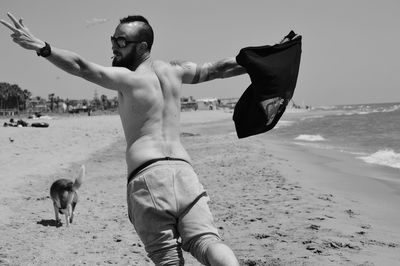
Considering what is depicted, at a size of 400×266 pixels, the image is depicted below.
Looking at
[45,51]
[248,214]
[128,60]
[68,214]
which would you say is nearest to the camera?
[45,51]

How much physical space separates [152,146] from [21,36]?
3.27ft

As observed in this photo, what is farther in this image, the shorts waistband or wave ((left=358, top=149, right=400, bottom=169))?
wave ((left=358, top=149, right=400, bottom=169))

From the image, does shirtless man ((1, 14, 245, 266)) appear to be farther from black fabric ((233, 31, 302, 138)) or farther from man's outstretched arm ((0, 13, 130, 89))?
black fabric ((233, 31, 302, 138))

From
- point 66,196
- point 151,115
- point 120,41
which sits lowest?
point 66,196

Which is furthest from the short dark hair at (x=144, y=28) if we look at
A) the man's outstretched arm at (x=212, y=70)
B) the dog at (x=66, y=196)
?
the dog at (x=66, y=196)

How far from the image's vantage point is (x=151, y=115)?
9.51ft

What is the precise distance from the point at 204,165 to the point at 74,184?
707 cm

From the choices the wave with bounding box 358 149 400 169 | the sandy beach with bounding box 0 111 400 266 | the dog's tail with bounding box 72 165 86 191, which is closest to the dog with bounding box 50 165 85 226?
the dog's tail with bounding box 72 165 86 191

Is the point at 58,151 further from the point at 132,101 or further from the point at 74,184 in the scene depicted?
the point at 132,101

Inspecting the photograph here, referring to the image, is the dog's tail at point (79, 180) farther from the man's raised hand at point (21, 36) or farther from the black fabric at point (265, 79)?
the man's raised hand at point (21, 36)

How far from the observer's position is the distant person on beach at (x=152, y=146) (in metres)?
2.68

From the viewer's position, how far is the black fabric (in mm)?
3104

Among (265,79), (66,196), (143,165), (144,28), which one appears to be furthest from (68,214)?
(265,79)

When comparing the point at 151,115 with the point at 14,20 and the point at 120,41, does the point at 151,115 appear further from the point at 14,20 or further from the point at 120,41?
the point at 14,20
